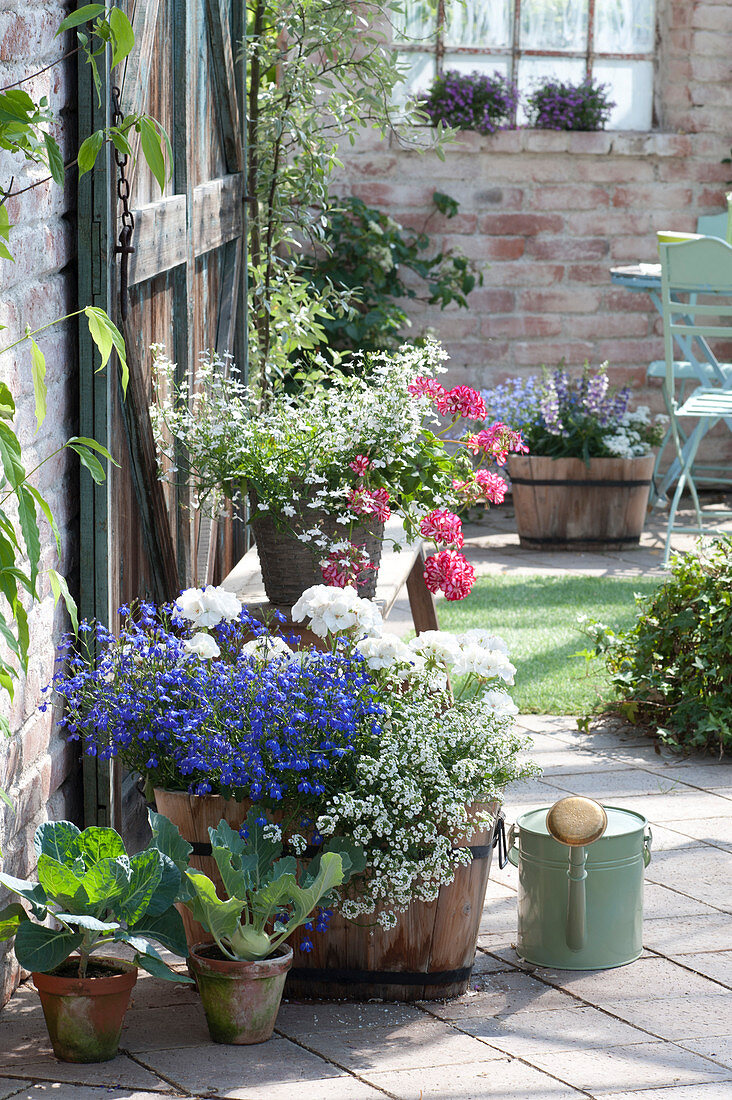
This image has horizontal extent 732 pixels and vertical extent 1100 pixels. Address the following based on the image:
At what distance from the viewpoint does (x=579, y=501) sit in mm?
7148

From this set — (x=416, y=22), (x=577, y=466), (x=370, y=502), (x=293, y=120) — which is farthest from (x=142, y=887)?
(x=416, y=22)

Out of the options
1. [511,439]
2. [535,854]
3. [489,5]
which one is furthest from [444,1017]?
[489,5]

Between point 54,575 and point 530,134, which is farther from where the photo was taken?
point 530,134

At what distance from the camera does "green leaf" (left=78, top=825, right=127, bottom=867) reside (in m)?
2.34

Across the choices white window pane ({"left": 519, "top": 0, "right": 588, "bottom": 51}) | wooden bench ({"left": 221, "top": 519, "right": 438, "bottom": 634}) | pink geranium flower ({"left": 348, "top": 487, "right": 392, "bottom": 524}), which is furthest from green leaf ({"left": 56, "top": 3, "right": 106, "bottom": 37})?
white window pane ({"left": 519, "top": 0, "right": 588, "bottom": 51})

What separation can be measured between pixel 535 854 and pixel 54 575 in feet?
3.93

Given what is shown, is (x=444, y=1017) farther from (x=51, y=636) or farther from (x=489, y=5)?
(x=489, y=5)

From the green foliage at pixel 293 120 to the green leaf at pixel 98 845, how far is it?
9.72ft

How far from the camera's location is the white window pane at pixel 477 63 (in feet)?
27.4

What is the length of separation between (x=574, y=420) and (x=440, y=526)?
3756 millimetres

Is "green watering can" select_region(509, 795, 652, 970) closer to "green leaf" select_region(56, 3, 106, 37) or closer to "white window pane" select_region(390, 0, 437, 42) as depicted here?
"green leaf" select_region(56, 3, 106, 37)

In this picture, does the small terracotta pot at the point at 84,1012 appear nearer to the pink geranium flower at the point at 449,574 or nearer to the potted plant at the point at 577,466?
the pink geranium flower at the point at 449,574

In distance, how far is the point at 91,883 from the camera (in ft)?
7.44

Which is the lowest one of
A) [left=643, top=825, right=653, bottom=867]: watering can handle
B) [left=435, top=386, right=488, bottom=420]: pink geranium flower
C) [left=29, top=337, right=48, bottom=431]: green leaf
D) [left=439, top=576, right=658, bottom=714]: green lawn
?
[left=439, top=576, right=658, bottom=714]: green lawn
